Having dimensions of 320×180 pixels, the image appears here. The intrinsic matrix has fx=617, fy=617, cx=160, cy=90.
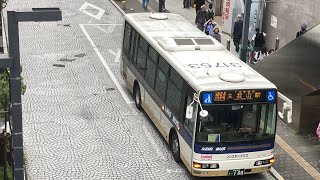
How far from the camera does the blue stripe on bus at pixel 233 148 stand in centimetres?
1339

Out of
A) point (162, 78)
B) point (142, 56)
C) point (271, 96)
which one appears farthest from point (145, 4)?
point (271, 96)

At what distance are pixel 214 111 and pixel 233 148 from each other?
3.14ft

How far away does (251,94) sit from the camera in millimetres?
13414

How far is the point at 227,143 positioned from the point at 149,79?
4.50 metres

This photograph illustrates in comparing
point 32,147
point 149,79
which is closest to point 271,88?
point 149,79

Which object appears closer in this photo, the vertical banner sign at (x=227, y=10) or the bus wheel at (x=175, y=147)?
the bus wheel at (x=175, y=147)

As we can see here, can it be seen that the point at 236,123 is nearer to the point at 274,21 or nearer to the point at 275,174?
the point at 275,174

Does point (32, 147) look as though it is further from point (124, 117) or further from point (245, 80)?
point (245, 80)

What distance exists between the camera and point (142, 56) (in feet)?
59.4

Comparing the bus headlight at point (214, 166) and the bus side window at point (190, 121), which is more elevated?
the bus side window at point (190, 121)

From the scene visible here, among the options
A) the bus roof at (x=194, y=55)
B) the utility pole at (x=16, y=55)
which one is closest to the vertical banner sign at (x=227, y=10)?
the bus roof at (x=194, y=55)

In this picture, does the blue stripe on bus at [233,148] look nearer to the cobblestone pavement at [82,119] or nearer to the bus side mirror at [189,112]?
the bus side mirror at [189,112]

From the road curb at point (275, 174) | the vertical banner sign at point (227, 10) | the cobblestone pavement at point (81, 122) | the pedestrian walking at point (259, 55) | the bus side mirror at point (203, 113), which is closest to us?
the bus side mirror at point (203, 113)

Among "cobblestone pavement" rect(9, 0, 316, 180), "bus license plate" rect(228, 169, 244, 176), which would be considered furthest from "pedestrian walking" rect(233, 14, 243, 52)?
"bus license plate" rect(228, 169, 244, 176)
